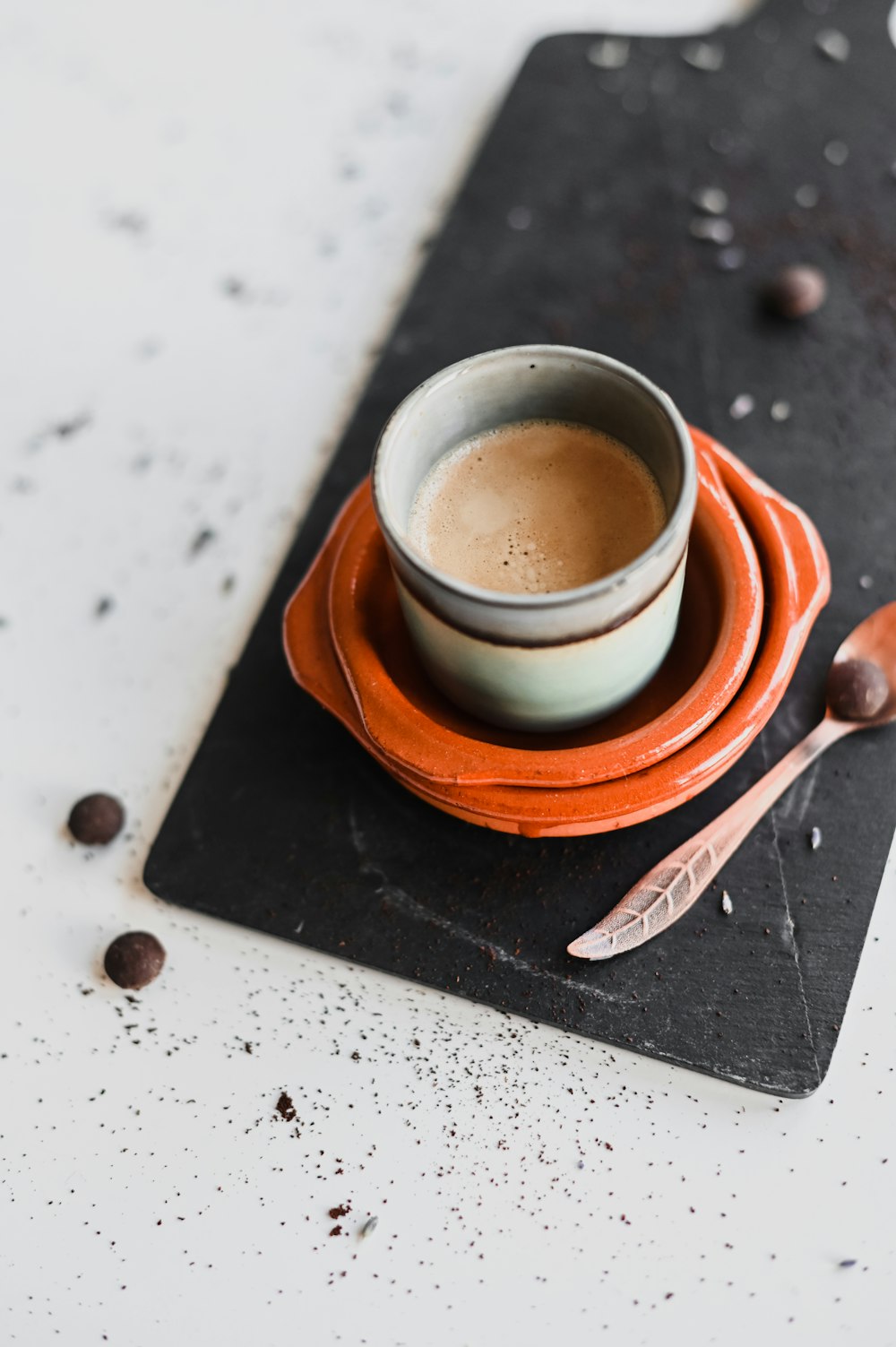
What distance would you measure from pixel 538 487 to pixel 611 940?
0.39 m

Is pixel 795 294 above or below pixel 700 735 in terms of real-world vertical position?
above

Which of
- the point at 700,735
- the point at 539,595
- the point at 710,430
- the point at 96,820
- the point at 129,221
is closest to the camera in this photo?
the point at 539,595

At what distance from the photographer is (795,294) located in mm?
1199

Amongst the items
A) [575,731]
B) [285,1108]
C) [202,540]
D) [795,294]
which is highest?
[795,294]

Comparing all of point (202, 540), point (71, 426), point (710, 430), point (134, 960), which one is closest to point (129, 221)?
point (71, 426)

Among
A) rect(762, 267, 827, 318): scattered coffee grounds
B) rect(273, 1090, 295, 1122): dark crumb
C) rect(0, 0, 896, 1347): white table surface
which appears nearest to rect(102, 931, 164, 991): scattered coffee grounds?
rect(0, 0, 896, 1347): white table surface

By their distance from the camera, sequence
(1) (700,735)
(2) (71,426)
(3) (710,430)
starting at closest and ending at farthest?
(1) (700,735), (3) (710,430), (2) (71,426)

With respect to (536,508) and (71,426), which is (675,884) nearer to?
(536,508)

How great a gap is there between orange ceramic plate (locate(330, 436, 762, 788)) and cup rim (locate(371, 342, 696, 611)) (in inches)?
5.4

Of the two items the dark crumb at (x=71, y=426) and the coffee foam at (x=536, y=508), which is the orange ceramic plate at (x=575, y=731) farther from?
→ the dark crumb at (x=71, y=426)

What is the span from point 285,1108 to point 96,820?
33 cm

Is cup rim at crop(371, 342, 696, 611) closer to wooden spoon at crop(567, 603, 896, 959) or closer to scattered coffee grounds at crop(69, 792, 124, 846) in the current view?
wooden spoon at crop(567, 603, 896, 959)

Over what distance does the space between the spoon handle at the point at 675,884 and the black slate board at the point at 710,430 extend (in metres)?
0.02

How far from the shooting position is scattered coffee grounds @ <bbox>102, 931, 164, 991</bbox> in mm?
997
